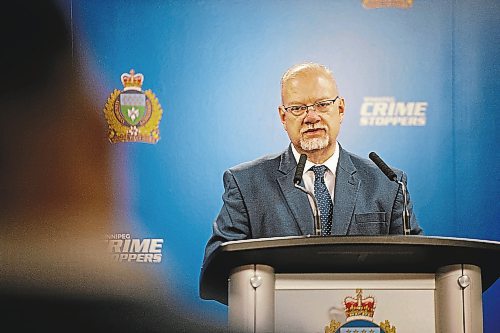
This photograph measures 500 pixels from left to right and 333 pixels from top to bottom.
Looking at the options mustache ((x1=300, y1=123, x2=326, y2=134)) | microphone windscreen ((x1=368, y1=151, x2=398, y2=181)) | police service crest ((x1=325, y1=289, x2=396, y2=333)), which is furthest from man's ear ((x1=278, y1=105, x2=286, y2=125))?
police service crest ((x1=325, y1=289, x2=396, y2=333))

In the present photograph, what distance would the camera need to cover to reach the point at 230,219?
333 cm

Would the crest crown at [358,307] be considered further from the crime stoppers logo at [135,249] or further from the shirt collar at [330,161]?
the crime stoppers logo at [135,249]

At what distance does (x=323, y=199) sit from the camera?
12.1 ft

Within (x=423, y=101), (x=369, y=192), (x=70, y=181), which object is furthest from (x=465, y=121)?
(x=70, y=181)

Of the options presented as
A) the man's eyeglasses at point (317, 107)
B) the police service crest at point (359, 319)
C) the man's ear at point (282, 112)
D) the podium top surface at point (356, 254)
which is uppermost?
the man's ear at point (282, 112)

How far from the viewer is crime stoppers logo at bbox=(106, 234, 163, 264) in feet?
13.5

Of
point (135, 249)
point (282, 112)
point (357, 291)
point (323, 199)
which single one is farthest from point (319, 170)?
point (357, 291)

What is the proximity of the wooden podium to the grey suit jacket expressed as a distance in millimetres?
1009

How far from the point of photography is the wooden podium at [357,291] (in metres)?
2.25

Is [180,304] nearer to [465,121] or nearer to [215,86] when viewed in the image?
[215,86]

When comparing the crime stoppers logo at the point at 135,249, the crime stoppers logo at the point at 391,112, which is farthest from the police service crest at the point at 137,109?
the crime stoppers logo at the point at 391,112

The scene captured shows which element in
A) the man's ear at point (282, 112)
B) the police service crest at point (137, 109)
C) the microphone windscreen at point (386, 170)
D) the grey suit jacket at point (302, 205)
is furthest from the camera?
the police service crest at point (137, 109)

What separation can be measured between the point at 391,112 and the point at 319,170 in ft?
2.06

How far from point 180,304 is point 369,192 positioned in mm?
1093
